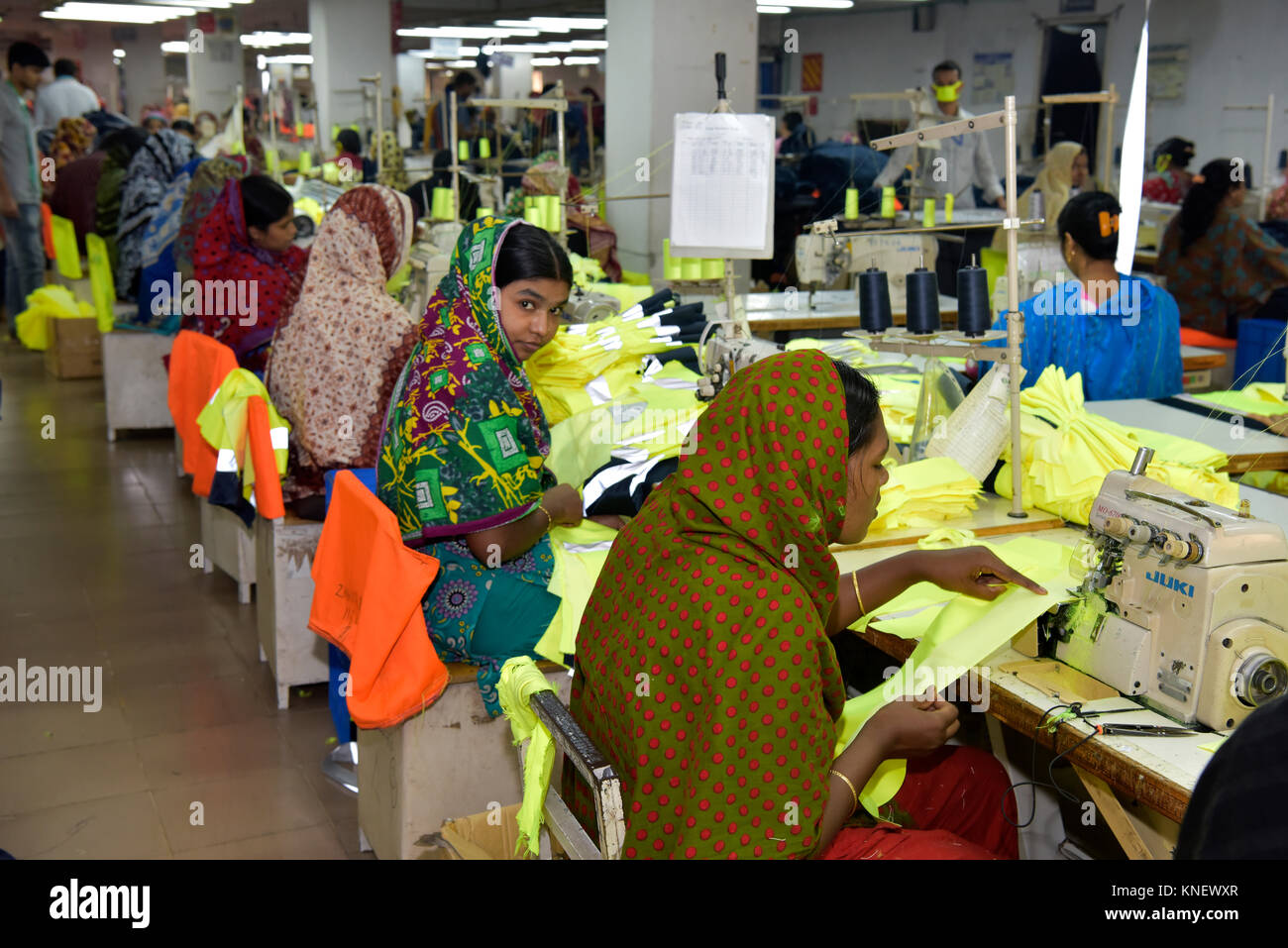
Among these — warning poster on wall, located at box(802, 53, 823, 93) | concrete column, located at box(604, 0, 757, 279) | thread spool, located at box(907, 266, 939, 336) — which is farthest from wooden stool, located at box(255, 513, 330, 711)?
warning poster on wall, located at box(802, 53, 823, 93)

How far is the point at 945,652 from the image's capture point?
5.74ft

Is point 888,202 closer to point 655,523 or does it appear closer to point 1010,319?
point 1010,319

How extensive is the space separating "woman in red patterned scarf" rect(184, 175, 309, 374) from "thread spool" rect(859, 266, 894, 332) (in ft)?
7.54

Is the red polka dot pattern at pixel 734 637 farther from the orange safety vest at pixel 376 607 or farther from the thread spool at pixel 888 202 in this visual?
the thread spool at pixel 888 202

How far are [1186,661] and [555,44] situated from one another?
18337mm

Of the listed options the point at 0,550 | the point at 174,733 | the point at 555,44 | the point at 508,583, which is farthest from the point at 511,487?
the point at 555,44

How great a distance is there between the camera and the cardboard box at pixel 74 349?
729cm

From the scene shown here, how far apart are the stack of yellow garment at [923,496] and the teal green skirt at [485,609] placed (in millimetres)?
673

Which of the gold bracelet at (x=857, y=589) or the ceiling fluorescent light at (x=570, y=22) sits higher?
the ceiling fluorescent light at (x=570, y=22)

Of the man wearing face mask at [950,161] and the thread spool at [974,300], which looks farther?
the man wearing face mask at [950,161]

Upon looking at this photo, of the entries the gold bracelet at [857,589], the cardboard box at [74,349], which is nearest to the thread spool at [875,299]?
the gold bracelet at [857,589]

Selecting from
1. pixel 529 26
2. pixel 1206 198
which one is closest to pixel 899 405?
pixel 1206 198
